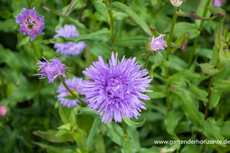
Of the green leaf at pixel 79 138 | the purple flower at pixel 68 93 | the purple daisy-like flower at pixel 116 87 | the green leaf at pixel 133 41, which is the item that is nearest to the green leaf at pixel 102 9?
the green leaf at pixel 133 41

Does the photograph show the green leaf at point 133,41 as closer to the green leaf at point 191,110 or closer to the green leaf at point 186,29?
the green leaf at point 186,29

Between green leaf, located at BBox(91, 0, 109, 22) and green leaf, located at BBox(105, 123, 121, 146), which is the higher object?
green leaf, located at BBox(91, 0, 109, 22)

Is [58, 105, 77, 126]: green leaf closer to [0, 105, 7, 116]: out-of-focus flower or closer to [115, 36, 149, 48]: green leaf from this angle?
[0, 105, 7, 116]: out-of-focus flower

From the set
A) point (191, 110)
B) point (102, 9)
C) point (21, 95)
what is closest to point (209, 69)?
point (191, 110)

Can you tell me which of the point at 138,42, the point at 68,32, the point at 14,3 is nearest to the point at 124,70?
the point at 138,42

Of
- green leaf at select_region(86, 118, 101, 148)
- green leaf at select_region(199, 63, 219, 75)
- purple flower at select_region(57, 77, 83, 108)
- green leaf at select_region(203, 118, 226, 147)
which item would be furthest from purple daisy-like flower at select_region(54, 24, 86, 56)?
green leaf at select_region(203, 118, 226, 147)

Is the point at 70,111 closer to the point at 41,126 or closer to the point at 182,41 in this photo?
the point at 41,126
